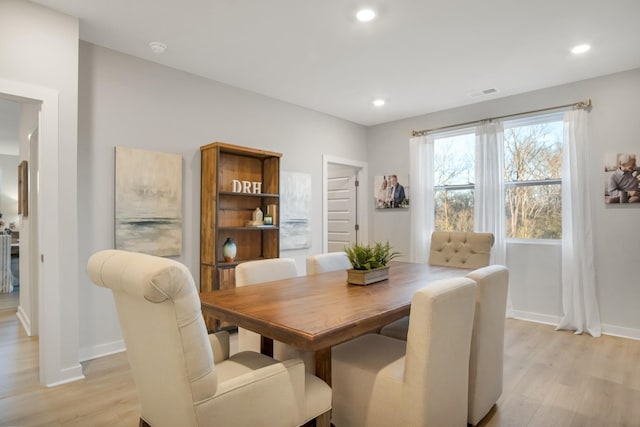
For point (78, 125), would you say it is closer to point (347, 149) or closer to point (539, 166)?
point (347, 149)

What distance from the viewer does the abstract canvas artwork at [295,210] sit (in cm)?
440

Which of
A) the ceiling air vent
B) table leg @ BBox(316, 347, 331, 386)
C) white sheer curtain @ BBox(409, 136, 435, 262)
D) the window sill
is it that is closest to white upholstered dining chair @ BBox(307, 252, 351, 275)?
table leg @ BBox(316, 347, 331, 386)

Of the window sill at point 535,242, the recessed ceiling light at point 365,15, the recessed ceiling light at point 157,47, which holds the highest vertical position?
the recessed ceiling light at point 157,47

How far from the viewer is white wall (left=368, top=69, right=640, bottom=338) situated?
3477mm

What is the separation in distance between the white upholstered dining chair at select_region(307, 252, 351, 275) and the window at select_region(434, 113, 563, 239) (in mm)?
2413

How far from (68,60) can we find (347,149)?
11.6 ft

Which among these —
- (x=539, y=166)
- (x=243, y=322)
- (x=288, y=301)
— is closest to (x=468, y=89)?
(x=539, y=166)

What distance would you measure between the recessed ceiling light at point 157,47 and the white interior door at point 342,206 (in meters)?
3.19

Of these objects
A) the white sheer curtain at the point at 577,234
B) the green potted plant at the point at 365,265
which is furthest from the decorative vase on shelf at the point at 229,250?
the white sheer curtain at the point at 577,234

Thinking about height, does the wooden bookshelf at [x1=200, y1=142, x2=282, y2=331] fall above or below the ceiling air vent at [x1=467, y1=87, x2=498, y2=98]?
below

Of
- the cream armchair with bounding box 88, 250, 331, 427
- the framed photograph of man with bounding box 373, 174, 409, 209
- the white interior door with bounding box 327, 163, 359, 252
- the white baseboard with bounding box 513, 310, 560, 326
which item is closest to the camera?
the cream armchair with bounding box 88, 250, 331, 427

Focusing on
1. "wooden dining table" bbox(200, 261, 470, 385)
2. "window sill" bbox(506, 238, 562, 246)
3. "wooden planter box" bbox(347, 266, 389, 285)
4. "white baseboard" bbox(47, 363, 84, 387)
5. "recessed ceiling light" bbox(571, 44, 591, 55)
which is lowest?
"white baseboard" bbox(47, 363, 84, 387)

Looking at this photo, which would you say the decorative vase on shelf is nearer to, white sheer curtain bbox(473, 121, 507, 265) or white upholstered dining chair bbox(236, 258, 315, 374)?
white upholstered dining chair bbox(236, 258, 315, 374)

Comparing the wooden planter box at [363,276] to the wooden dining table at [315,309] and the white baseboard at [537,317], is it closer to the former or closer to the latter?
the wooden dining table at [315,309]
